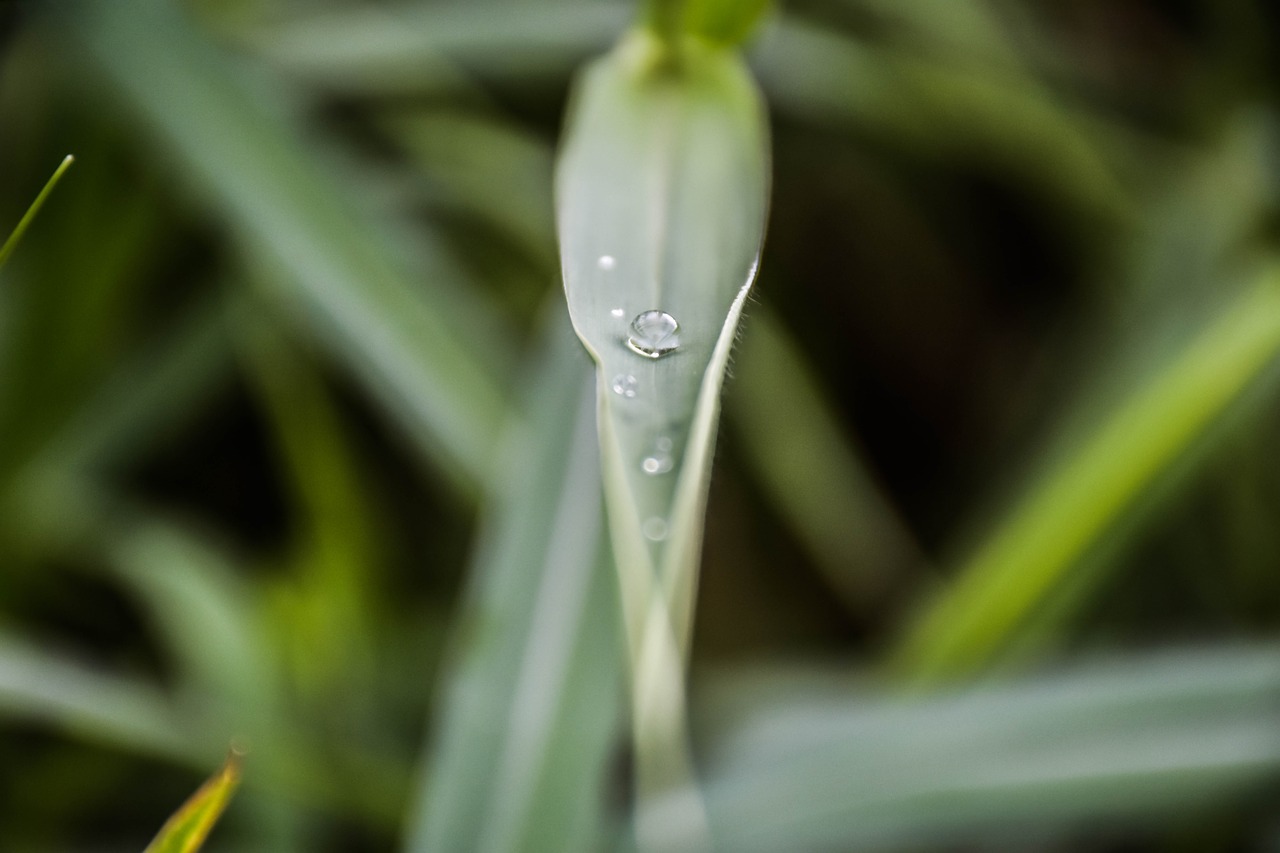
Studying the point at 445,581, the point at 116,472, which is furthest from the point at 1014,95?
the point at 116,472

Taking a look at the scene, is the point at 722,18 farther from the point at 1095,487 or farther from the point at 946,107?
the point at 946,107

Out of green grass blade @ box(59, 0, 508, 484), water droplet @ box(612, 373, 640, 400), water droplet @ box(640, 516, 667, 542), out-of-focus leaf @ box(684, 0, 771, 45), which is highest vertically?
out-of-focus leaf @ box(684, 0, 771, 45)

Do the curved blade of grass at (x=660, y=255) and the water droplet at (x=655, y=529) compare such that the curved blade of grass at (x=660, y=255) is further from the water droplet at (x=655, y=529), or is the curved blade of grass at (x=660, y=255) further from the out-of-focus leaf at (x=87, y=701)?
the out-of-focus leaf at (x=87, y=701)

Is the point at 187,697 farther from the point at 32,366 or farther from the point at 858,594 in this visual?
the point at 858,594

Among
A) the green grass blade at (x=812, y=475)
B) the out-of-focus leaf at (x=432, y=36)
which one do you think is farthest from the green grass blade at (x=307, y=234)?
the green grass blade at (x=812, y=475)

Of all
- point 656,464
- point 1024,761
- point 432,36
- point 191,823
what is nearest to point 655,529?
point 656,464

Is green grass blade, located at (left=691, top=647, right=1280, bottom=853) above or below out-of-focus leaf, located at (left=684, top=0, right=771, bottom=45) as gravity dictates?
below

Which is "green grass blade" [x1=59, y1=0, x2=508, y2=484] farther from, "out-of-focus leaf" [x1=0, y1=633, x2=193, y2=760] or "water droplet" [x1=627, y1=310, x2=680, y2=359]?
"water droplet" [x1=627, y1=310, x2=680, y2=359]

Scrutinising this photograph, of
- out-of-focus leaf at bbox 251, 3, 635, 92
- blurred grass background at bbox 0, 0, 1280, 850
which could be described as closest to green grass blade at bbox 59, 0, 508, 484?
blurred grass background at bbox 0, 0, 1280, 850
